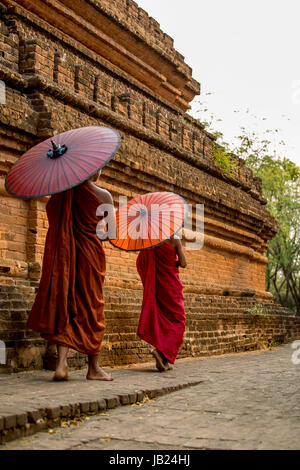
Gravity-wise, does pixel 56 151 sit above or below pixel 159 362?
above

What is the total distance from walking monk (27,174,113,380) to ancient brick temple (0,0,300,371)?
0.64m

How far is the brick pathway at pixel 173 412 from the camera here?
3.20m

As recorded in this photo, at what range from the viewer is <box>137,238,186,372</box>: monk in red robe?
632 cm

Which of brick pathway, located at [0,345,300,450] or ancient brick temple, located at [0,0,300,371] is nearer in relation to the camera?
brick pathway, located at [0,345,300,450]

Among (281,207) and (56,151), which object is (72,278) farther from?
(281,207)

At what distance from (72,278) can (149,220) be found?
62.7 inches

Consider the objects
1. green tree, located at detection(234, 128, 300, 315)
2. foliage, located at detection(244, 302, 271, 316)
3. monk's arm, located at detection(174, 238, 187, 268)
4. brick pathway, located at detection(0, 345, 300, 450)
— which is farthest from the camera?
green tree, located at detection(234, 128, 300, 315)

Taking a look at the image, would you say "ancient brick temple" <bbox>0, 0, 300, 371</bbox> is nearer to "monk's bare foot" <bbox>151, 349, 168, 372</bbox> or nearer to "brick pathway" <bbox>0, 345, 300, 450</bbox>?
"monk's bare foot" <bbox>151, 349, 168, 372</bbox>

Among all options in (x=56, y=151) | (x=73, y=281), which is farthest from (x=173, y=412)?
(x=56, y=151)

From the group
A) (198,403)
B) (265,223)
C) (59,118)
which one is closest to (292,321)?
(265,223)

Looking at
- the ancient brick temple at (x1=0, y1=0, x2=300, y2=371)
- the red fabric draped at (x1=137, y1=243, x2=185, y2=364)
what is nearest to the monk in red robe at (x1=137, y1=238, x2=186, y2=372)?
the red fabric draped at (x1=137, y1=243, x2=185, y2=364)

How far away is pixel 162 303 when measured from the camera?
6504 mm

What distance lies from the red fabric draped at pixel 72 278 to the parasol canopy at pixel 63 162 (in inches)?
13.6
